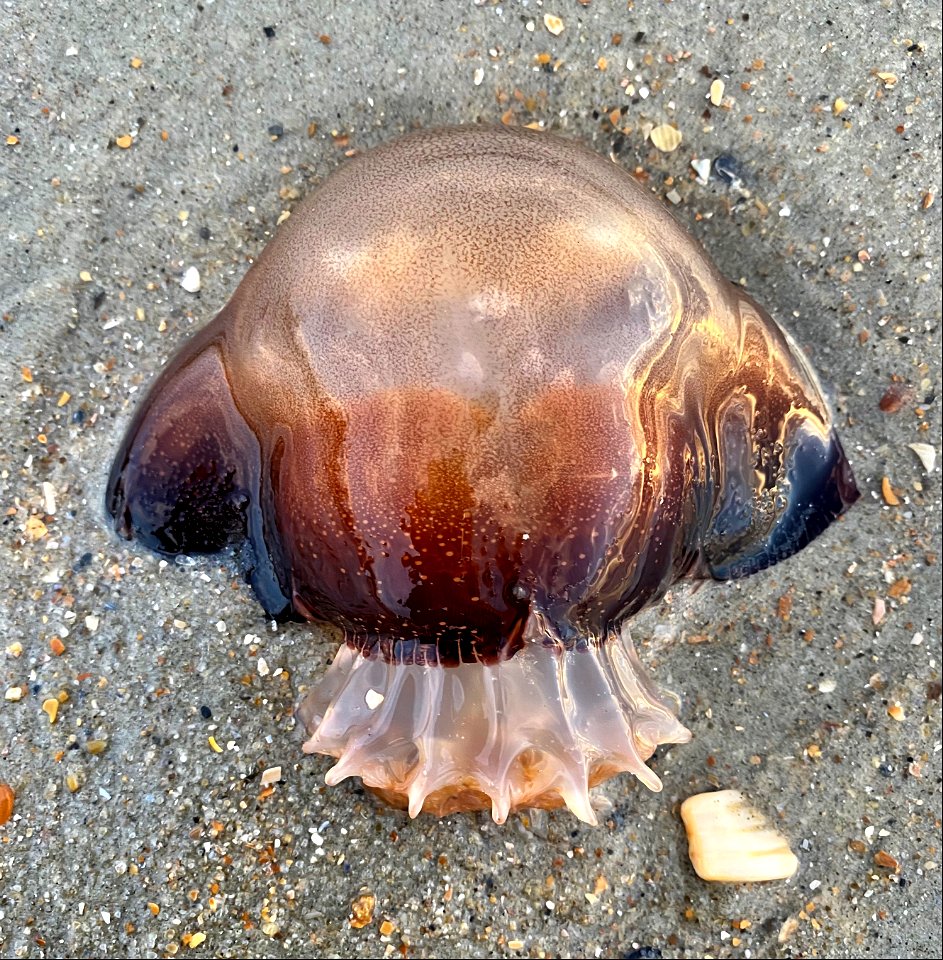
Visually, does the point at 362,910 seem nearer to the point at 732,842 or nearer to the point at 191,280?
the point at 732,842

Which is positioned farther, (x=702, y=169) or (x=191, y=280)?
(x=702, y=169)

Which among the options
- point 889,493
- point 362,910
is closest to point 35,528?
point 362,910

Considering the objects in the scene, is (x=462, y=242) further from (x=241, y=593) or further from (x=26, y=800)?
(x=26, y=800)

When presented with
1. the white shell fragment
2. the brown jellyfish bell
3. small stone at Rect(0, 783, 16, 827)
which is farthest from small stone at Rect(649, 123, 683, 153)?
small stone at Rect(0, 783, 16, 827)

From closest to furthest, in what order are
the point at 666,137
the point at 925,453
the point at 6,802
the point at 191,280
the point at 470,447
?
the point at 470,447
the point at 6,802
the point at 191,280
the point at 666,137
the point at 925,453

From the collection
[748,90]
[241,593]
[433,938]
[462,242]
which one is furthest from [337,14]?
[433,938]

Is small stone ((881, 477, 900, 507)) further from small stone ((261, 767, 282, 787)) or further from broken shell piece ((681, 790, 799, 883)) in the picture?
small stone ((261, 767, 282, 787))
